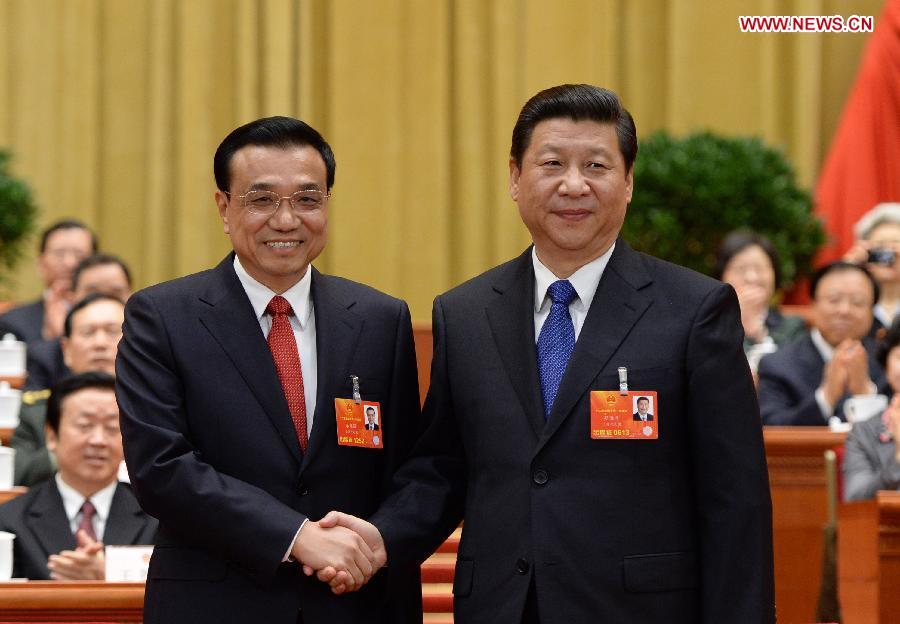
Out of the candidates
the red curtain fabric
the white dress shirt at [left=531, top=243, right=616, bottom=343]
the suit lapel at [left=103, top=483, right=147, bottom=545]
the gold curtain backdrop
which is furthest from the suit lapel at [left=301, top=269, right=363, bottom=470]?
the gold curtain backdrop

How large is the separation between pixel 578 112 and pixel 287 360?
683 millimetres

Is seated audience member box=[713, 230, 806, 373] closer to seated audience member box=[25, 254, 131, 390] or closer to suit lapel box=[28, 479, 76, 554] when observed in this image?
seated audience member box=[25, 254, 131, 390]

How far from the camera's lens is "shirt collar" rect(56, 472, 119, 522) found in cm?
405

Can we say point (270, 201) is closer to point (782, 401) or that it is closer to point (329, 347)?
point (329, 347)

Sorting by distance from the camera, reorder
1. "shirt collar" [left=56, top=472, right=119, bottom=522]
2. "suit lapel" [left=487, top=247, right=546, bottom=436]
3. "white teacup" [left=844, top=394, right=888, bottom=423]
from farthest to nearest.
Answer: "white teacup" [left=844, top=394, right=888, bottom=423], "shirt collar" [left=56, top=472, right=119, bottom=522], "suit lapel" [left=487, top=247, right=546, bottom=436]

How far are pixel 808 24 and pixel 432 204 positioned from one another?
2083mm

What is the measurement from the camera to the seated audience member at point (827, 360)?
4887mm

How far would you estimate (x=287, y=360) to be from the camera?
2.65m

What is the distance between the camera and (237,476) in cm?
256

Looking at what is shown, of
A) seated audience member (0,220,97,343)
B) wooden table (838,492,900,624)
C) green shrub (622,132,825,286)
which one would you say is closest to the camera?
wooden table (838,492,900,624)

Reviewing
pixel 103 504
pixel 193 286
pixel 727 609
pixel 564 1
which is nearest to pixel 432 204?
pixel 564 1

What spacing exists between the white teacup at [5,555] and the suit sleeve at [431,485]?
140 cm

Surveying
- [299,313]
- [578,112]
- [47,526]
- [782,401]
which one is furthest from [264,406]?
[782,401]

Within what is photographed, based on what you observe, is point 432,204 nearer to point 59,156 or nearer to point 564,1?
point 564,1
